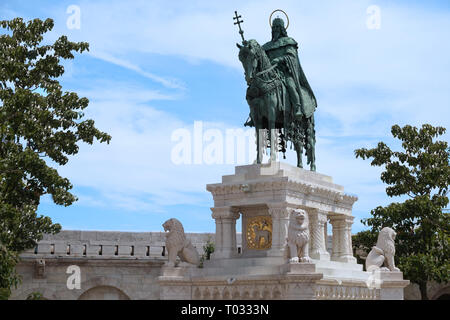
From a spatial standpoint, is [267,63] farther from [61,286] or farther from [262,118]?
[61,286]

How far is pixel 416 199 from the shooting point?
29.4m

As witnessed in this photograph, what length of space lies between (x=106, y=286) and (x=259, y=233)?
14.8 metres

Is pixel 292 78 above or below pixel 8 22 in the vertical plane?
below

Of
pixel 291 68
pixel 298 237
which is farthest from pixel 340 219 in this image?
pixel 291 68

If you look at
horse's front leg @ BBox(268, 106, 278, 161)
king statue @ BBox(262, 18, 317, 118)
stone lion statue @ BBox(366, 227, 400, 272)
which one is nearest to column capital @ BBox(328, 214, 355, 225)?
stone lion statue @ BBox(366, 227, 400, 272)

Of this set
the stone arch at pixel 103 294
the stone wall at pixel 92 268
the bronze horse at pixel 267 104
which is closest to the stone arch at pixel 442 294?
the stone wall at pixel 92 268

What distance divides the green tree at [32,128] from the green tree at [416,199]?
12.3m

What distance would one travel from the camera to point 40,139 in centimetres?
2494

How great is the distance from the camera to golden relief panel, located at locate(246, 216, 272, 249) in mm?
20062

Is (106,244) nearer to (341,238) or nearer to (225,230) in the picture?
(225,230)

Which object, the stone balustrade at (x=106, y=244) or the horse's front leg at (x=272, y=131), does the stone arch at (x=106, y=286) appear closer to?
the stone balustrade at (x=106, y=244)

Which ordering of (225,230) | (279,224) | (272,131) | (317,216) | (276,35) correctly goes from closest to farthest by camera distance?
(279,224) < (272,131) < (225,230) < (317,216) < (276,35)

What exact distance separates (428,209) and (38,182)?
51.3 feet
